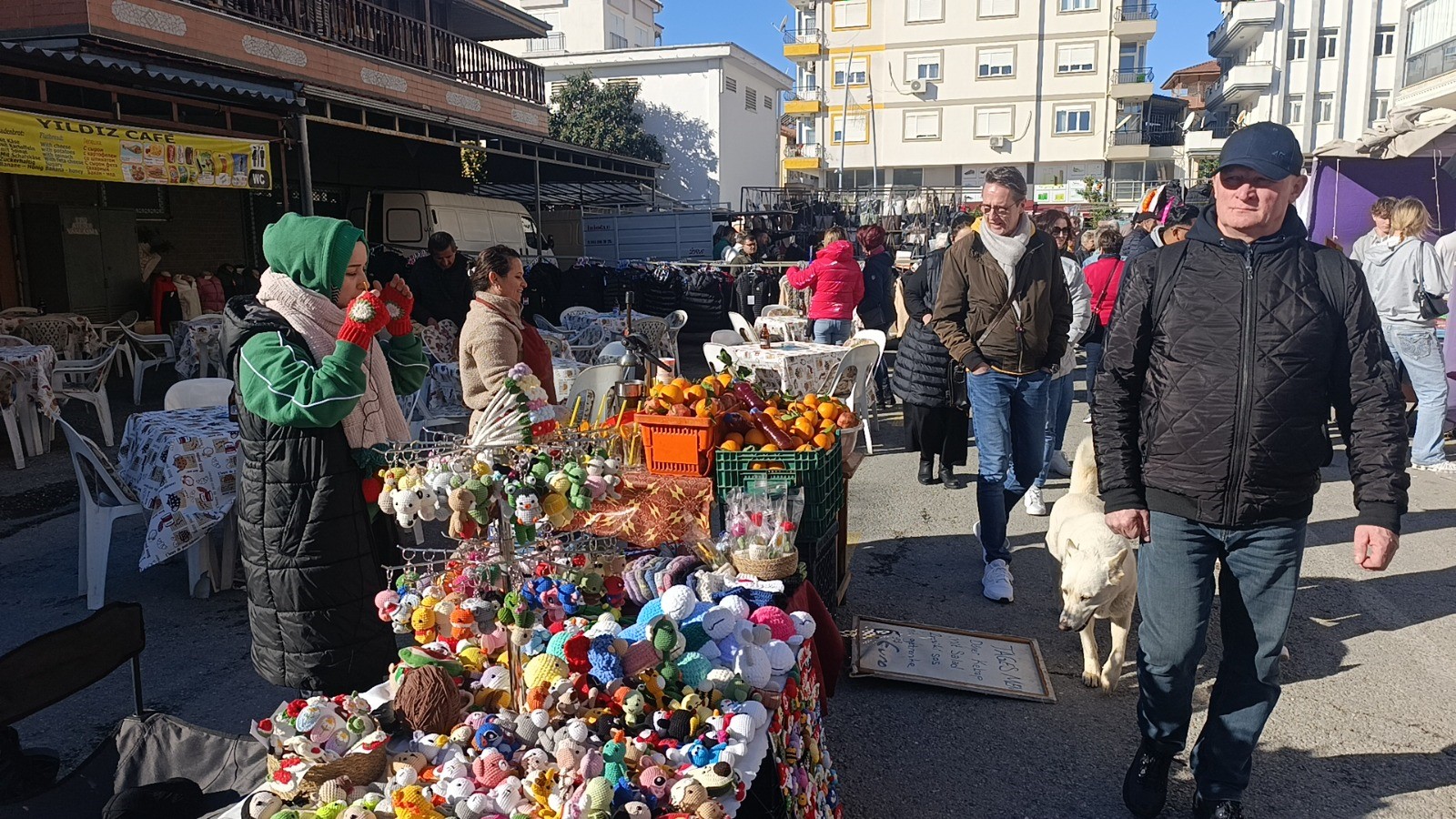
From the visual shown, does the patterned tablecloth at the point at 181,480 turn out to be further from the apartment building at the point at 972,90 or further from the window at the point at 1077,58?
the window at the point at 1077,58

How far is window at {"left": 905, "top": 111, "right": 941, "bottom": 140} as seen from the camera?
4856 centimetres

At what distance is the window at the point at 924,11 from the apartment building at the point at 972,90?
48mm

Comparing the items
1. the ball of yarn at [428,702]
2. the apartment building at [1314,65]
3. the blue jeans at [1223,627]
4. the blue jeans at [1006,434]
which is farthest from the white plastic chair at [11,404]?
the apartment building at [1314,65]

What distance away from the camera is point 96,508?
471cm

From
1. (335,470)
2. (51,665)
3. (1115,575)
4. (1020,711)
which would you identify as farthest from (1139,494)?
(51,665)

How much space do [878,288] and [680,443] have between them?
659 centimetres

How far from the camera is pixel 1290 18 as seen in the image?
140 feet

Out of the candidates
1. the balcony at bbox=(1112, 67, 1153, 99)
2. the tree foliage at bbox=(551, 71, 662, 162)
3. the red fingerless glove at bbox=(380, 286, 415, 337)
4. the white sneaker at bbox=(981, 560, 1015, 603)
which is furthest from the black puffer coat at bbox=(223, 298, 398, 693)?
the balcony at bbox=(1112, 67, 1153, 99)

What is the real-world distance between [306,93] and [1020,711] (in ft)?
32.7

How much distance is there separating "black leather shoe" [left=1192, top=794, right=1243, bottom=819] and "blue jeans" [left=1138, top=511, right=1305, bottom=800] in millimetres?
24

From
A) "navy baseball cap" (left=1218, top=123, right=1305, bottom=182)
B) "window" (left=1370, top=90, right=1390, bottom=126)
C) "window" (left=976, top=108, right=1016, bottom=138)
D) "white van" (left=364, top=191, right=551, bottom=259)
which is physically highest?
"window" (left=976, top=108, right=1016, bottom=138)

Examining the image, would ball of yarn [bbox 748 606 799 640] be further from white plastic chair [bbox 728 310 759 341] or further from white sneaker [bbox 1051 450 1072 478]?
white plastic chair [bbox 728 310 759 341]

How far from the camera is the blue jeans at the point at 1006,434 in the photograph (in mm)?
4492

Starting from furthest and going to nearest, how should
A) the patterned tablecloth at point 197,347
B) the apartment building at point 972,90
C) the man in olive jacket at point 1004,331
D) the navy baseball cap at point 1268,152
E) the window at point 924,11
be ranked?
1. the window at point 924,11
2. the apartment building at point 972,90
3. the patterned tablecloth at point 197,347
4. the man in olive jacket at point 1004,331
5. the navy baseball cap at point 1268,152
